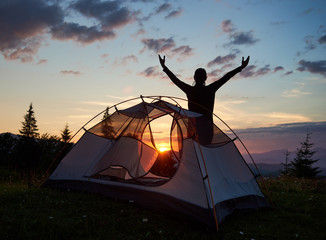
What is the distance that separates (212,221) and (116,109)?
4.13 m

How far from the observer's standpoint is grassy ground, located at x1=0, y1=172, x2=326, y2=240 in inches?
167

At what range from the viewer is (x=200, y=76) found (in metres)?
6.78

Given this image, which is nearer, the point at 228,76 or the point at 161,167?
the point at 228,76

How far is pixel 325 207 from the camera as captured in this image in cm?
655

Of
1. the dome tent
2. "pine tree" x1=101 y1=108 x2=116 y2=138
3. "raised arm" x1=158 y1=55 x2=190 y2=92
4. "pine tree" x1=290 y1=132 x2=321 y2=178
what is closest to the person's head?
"raised arm" x1=158 y1=55 x2=190 y2=92

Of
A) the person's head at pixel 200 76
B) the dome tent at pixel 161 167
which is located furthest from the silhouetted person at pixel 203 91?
the dome tent at pixel 161 167

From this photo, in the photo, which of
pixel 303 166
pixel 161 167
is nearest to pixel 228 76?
pixel 161 167

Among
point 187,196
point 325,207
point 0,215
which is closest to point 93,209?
point 0,215

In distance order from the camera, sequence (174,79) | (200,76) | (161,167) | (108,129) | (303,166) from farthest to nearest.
Answer: (303,166) < (161,167) < (108,129) < (174,79) < (200,76)

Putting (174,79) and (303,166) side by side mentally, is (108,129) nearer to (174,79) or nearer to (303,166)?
(174,79)

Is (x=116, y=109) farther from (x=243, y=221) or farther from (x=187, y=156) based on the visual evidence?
(x=243, y=221)

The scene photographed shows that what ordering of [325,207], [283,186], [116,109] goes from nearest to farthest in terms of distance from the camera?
1. [325,207]
2. [116,109]
3. [283,186]

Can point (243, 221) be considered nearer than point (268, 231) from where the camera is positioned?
No

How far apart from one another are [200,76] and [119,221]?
4.03 m
